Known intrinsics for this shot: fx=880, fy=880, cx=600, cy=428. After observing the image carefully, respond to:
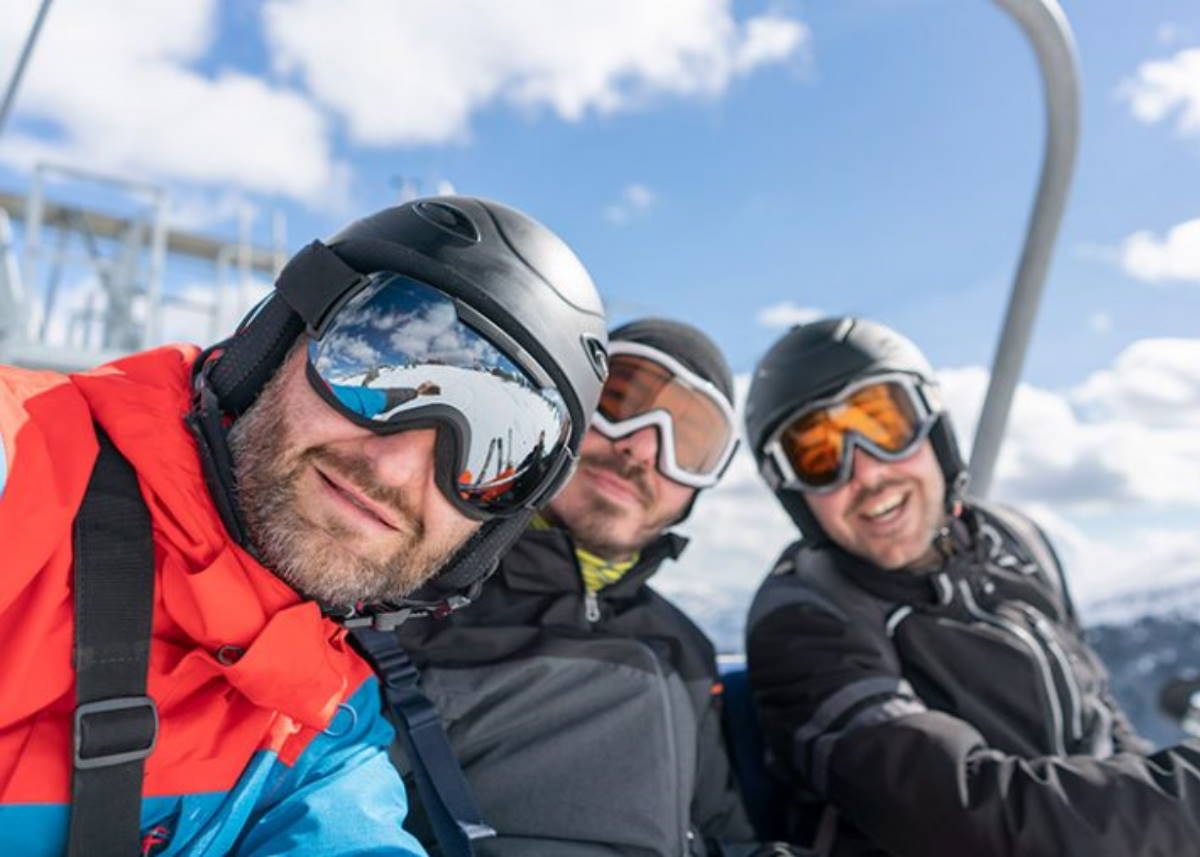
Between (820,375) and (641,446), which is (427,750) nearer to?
(641,446)

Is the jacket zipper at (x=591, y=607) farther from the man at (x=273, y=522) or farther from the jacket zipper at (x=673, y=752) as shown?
the man at (x=273, y=522)

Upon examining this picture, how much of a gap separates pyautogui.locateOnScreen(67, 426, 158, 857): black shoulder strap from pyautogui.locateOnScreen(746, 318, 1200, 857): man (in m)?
1.20

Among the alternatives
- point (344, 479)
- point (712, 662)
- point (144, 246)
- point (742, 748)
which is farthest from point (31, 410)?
point (144, 246)

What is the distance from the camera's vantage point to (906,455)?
2109 mm

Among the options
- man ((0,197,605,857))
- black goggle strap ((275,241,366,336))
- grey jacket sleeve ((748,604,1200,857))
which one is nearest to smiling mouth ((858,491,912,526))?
grey jacket sleeve ((748,604,1200,857))

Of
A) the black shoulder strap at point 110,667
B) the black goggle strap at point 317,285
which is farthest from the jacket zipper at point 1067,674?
the black shoulder strap at point 110,667

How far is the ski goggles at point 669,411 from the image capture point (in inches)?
75.7

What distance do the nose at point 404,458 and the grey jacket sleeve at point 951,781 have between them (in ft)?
3.15

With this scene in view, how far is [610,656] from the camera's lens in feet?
5.22

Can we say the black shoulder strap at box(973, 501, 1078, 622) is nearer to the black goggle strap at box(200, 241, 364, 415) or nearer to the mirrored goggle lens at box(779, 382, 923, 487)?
the mirrored goggle lens at box(779, 382, 923, 487)

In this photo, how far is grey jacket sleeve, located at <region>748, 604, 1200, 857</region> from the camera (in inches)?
56.7

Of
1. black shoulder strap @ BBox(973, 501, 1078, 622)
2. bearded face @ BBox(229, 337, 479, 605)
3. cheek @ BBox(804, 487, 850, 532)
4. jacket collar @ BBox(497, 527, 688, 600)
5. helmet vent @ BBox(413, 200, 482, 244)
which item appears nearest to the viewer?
bearded face @ BBox(229, 337, 479, 605)

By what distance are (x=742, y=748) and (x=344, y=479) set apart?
1285 millimetres

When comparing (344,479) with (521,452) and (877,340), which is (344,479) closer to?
(521,452)
